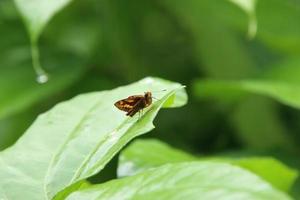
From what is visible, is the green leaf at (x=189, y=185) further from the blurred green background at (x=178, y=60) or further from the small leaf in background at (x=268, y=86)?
the blurred green background at (x=178, y=60)

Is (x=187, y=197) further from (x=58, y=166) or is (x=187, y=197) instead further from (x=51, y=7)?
(x=51, y=7)

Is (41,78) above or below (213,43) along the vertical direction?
below

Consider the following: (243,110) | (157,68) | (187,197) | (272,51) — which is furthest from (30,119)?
(187,197)

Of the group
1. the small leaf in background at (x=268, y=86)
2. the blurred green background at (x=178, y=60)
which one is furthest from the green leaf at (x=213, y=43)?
the small leaf in background at (x=268, y=86)

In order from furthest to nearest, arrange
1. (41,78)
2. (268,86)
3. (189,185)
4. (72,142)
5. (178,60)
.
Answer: (178,60) < (41,78) < (268,86) < (72,142) < (189,185)

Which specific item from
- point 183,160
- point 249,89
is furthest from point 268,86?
point 183,160

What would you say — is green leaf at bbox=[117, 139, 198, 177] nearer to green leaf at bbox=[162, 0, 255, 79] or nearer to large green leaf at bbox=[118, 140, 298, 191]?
large green leaf at bbox=[118, 140, 298, 191]

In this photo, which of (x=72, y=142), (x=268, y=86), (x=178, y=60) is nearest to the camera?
(x=72, y=142)

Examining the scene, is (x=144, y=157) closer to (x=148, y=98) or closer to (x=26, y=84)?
(x=148, y=98)
